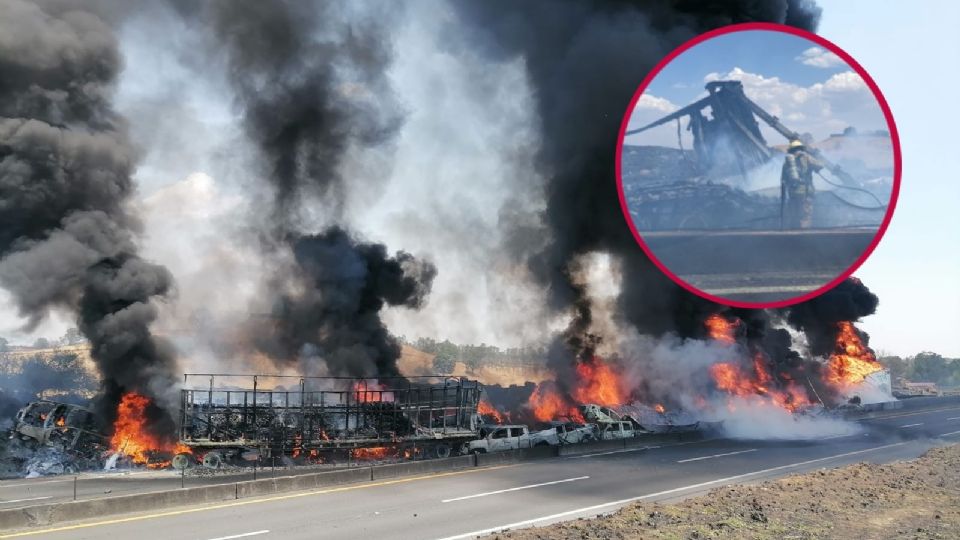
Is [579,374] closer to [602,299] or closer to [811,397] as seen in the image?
[602,299]

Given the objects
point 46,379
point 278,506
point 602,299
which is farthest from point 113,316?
point 46,379

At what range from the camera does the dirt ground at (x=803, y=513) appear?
40.3 ft

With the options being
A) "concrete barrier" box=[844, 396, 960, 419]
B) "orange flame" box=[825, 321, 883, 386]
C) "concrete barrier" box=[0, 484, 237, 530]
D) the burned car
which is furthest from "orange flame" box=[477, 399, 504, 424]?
"orange flame" box=[825, 321, 883, 386]

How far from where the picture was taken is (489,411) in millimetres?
36438

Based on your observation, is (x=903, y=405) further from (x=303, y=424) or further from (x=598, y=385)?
Answer: (x=303, y=424)

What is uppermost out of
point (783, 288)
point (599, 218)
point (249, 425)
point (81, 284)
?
point (599, 218)

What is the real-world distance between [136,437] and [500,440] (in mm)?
12925

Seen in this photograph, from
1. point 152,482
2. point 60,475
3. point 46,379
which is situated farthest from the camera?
point 46,379

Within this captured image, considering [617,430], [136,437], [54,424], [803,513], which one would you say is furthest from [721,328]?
[54,424]

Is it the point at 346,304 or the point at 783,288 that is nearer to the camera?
the point at 783,288

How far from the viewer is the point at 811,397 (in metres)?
49.9

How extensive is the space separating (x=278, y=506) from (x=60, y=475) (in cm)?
1147

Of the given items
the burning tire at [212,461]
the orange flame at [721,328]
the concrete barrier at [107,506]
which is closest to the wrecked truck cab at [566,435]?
the burning tire at [212,461]

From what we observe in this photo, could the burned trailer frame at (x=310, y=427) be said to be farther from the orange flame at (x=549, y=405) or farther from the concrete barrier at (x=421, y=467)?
the orange flame at (x=549, y=405)
